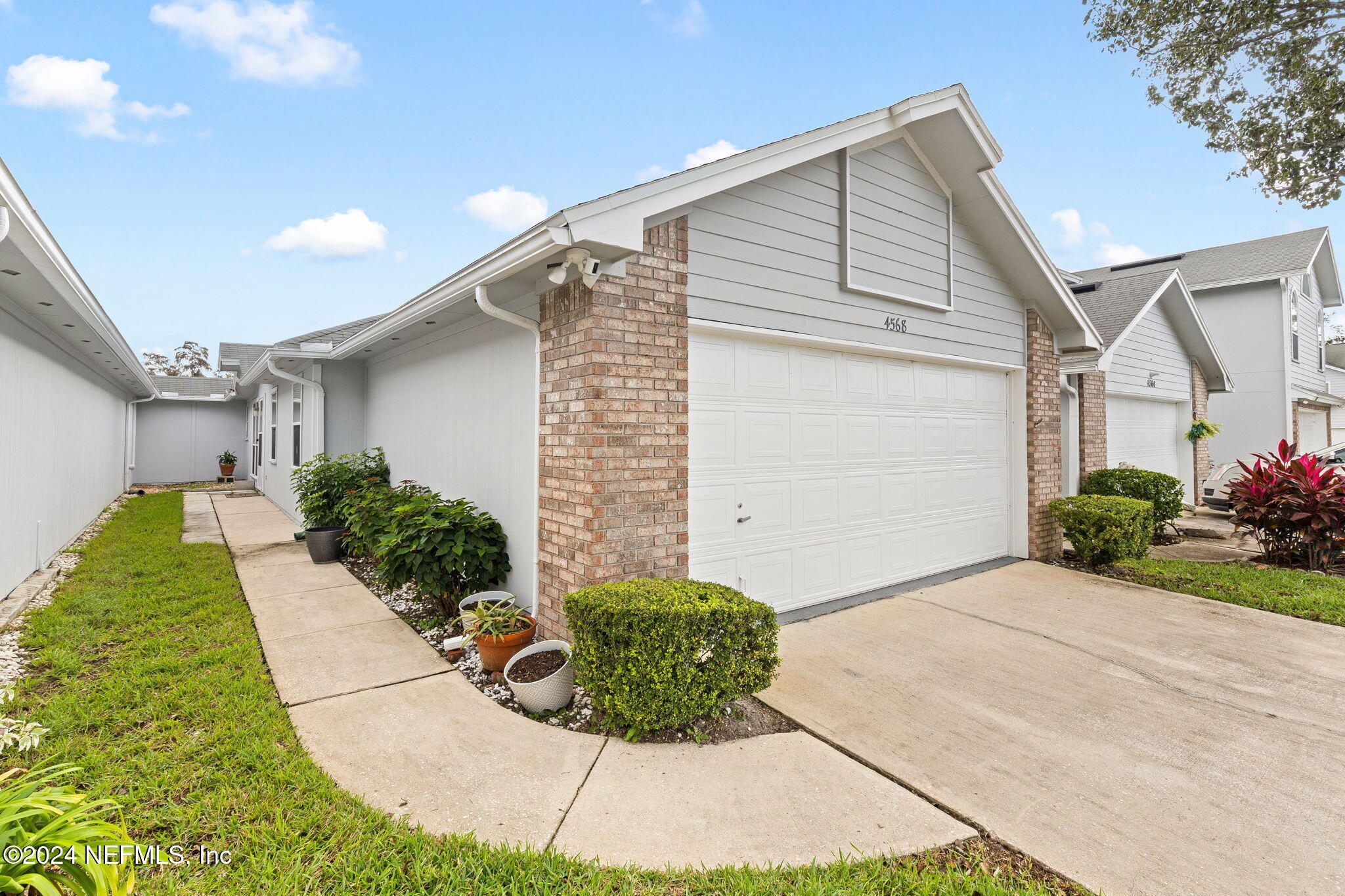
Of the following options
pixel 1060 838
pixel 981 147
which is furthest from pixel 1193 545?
pixel 1060 838

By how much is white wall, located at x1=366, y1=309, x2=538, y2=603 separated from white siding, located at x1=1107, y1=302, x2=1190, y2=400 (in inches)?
402

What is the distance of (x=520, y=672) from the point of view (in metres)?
3.85

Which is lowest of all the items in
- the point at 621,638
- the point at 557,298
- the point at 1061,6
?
the point at 621,638

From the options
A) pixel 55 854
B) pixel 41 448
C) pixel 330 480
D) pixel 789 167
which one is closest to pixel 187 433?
pixel 41 448

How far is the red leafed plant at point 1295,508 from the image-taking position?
7121 mm

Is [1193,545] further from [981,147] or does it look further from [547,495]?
[547,495]

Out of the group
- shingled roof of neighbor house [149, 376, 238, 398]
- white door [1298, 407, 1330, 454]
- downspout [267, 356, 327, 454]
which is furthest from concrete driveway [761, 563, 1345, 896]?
shingled roof of neighbor house [149, 376, 238, 398]

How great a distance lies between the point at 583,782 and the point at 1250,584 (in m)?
7.38

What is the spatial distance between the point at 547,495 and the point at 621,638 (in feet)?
5.27

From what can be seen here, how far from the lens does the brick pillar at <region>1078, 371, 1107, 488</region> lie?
31.9ft

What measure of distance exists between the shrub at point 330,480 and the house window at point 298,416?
6.53 feet

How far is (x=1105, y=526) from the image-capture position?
7.15 meters

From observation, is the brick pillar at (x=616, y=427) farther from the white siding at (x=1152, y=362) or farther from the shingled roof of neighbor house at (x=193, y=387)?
the shingled roof of neighbor house at (x=193, y=387)

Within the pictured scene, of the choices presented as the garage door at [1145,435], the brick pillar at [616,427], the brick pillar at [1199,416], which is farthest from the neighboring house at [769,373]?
the brick pillar at [1199,416]
